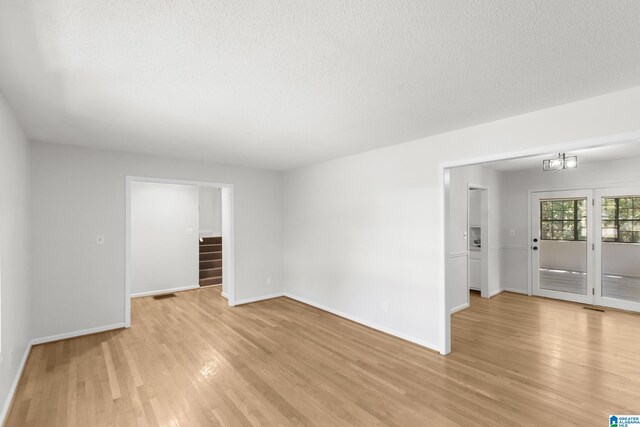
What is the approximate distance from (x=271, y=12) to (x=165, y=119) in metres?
1.99

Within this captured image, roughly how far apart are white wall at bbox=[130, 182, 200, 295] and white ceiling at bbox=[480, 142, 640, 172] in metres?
5.92

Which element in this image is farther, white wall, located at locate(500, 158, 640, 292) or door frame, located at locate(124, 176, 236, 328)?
white wall, located at locate(500, 158, 640, 292)

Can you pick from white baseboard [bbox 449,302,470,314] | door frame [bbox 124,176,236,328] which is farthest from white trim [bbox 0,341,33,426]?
white baseboard [bbox 449,302,470,314]

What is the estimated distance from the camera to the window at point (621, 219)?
499 centimetres

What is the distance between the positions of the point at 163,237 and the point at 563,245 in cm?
811

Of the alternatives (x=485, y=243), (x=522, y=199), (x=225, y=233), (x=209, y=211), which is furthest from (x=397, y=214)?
(x=209, y=211)

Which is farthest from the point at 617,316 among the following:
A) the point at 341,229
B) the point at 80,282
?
the point at 80,282

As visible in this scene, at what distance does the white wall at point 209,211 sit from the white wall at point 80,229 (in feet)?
12.1

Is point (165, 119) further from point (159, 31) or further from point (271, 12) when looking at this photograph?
point (271, 12)

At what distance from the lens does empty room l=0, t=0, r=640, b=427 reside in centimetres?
165

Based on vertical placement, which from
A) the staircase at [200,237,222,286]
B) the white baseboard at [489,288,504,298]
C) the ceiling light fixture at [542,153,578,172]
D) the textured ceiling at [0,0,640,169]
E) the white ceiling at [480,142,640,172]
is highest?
the textured ceiling at [0,0,640,169]

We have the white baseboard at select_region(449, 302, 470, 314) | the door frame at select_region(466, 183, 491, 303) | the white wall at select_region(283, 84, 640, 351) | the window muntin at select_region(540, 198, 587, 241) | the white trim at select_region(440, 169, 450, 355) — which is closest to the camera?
the white wall at select_region(283, 84, 640, 351)

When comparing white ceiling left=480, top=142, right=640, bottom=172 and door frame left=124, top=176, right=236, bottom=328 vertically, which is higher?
white ceiling left=480, top=142, right=640, bottom=172

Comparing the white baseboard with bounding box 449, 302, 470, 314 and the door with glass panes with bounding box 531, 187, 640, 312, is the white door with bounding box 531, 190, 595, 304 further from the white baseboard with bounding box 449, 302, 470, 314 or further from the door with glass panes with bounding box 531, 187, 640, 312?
the white baseboard with bounding box 449, 302, 470, 314
